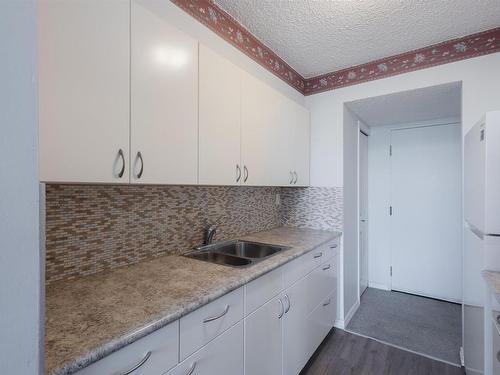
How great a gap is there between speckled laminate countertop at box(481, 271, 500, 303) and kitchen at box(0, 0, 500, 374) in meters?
0.04

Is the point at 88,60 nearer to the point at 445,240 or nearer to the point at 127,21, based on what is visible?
the point at 127,21

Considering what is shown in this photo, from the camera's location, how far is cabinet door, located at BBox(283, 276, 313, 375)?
5.24 ft

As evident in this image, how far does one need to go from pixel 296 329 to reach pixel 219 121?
1456 millimetres

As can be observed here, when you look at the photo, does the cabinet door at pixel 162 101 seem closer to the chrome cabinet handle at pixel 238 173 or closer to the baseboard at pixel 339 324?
the chrome cabinet handle at pixel 238 173

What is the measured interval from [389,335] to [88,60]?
300 cm

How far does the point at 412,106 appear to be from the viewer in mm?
2555

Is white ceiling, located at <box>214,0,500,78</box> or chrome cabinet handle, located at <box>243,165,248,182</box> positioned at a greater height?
white ceiling, located at <box>214,0,500,78</box>

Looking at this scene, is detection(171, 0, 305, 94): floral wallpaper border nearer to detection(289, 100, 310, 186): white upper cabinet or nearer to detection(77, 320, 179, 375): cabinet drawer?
detection(289, 100, 310, 186): white upper cabinet

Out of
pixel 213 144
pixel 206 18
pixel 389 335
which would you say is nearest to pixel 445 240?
pixel 389 335

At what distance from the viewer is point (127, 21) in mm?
1030

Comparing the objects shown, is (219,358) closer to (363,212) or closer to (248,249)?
(248,249)

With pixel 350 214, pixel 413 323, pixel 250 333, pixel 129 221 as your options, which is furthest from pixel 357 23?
pixel 413 323

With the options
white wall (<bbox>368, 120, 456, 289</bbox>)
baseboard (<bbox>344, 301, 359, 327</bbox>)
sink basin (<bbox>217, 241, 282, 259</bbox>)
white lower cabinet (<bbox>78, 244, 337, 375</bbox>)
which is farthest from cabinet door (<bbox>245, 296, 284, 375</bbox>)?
white wall (<bbox>368, 120, 456, 289</bbox>)

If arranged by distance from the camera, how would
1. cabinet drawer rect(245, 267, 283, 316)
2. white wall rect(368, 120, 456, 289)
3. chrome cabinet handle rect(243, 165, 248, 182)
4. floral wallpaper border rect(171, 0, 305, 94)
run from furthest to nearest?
white wall rect(368, 120, 456, 289)
chrome cabinet handle rect(243, 165, 248, 182)
floral wallpaper border rect(171, 0, 305, 94)
cabinet drawer rect(245, 267, 283, 316)
